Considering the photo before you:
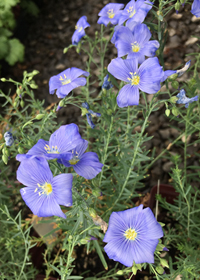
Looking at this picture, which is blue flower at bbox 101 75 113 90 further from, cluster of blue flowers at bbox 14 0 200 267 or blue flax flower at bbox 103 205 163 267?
blue flax flower at bbox 103 205 163 267

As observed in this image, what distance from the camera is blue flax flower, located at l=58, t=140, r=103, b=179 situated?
0.70m

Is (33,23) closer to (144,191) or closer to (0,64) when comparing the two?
(0,64)

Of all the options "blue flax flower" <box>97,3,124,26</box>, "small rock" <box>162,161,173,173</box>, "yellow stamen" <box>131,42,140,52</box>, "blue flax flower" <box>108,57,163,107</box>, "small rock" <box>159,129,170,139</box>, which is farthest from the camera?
"small rock" <box>159,129,170,139</box>

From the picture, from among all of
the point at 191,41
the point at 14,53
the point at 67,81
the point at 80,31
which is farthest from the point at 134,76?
the point at 14,53

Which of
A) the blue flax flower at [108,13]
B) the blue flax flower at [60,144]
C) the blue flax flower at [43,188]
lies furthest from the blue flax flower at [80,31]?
the blue flax flower at [43,188]

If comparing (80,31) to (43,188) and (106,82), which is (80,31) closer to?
(106,82)

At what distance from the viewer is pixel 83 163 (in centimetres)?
73

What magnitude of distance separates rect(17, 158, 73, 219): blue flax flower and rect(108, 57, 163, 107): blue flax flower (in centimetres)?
30

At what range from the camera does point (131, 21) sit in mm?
827

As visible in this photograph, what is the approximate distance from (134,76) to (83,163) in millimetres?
319

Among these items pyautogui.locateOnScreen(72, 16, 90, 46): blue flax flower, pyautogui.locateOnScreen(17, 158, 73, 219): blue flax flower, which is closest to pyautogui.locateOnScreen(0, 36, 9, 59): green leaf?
pyautogui.locateOnScreen(72, 16, 90, 46): blue flax flower

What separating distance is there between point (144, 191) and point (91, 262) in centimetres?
56

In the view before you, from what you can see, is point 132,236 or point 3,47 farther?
point 3,47

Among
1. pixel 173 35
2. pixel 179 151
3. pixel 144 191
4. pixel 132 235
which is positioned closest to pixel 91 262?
pixel 144 191
